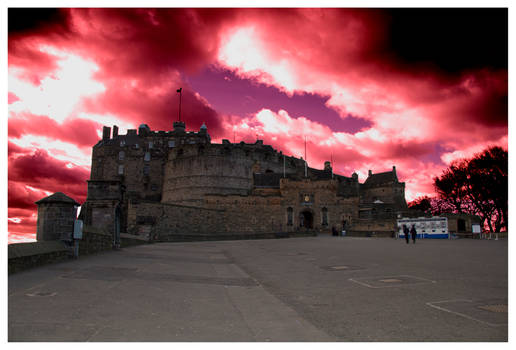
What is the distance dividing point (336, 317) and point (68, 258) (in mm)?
9126

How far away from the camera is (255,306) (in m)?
5.47

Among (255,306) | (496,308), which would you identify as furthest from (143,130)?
(496,308)

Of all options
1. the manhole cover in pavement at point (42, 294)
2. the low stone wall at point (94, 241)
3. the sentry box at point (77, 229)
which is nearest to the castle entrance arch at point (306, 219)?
the low stone wall at point (94, 241)

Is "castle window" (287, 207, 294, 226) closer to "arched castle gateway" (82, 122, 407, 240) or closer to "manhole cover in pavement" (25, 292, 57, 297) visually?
"arched castle gateway" (82, 122, 407, 240)

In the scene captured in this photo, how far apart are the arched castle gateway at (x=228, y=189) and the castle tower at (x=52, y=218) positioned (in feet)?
54.3

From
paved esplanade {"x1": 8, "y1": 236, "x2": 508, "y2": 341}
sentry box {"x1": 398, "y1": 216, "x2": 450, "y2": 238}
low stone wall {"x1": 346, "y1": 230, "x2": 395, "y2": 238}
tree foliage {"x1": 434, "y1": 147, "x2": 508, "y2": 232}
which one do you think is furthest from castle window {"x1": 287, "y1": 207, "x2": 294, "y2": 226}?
paved esplanade {"x1": 8, "y1": 236, "x2": 508, "y2": 341}

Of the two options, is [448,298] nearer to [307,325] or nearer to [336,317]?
[336,317]

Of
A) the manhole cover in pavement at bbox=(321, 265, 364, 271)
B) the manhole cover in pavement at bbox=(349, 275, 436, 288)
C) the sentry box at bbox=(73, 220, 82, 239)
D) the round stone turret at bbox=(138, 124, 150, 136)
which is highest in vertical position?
the round stone turret at bbox=(138, 124, 150, 136)

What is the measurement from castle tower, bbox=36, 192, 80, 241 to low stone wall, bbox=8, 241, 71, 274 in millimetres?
364

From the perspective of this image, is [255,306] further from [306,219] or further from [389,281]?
[306,219]

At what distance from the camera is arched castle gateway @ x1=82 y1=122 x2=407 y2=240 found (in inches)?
1490

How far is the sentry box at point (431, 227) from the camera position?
34047 mm

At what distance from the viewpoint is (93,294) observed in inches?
231

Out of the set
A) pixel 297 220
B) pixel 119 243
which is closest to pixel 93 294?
pixel 119 243
